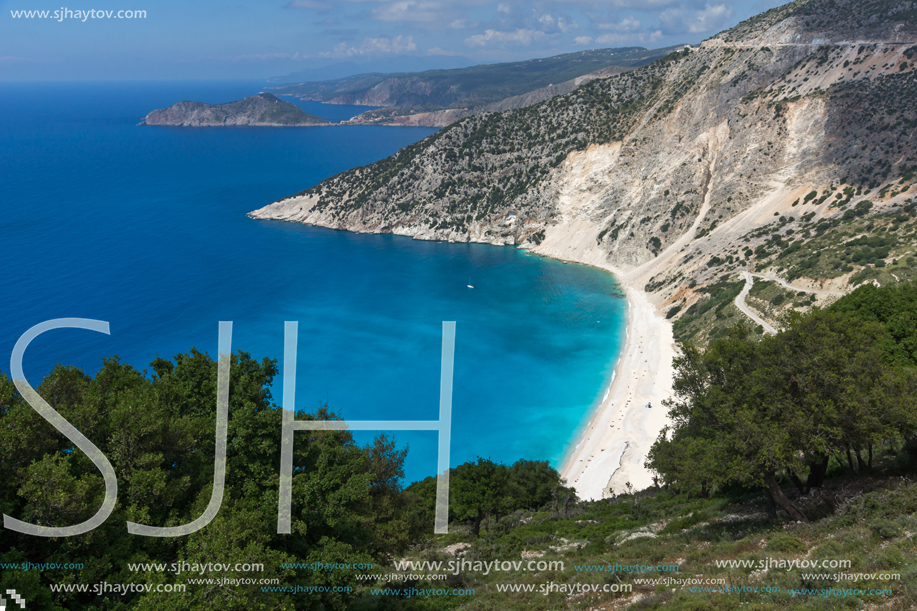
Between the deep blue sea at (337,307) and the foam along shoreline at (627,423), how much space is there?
162cm

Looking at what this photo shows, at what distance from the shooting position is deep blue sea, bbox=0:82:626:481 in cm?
4891

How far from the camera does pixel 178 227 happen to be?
110 metres

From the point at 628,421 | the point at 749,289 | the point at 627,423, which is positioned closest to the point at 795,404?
the point at 627,423

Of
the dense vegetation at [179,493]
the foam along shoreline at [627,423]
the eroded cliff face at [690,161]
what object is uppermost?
the eroded cliff face at [690,161]

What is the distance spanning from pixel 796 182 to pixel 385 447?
236 ft

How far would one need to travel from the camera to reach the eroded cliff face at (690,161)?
65.6 m

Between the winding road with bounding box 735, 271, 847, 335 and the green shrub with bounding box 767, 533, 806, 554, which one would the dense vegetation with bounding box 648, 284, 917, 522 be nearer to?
the green shrub with bounding box 767, 533, 806, 554

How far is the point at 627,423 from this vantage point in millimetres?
43375

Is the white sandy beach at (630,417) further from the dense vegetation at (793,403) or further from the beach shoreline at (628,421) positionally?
the dense vegetation at (793,403)

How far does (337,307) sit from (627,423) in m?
44.0

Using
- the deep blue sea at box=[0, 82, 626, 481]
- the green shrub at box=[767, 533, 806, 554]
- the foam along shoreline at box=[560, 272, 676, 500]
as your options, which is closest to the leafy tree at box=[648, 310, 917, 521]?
the green shrub at box=[767, 533, 806, 554]

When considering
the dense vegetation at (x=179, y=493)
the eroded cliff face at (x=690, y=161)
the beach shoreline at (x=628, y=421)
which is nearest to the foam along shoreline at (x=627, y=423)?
the beach shoreline at (x=628, y=421)

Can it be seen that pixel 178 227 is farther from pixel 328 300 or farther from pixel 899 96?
pixel 899 96

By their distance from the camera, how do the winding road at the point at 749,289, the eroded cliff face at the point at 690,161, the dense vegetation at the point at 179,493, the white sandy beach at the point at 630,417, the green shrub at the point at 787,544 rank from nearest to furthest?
the dense vegetation at the point at 179,493, the green shrub at the point at 787,544, the white sandy beach at the point at 630,417, the winding road at the point at 749,289, the eroded cliff face at the point at 690,161
